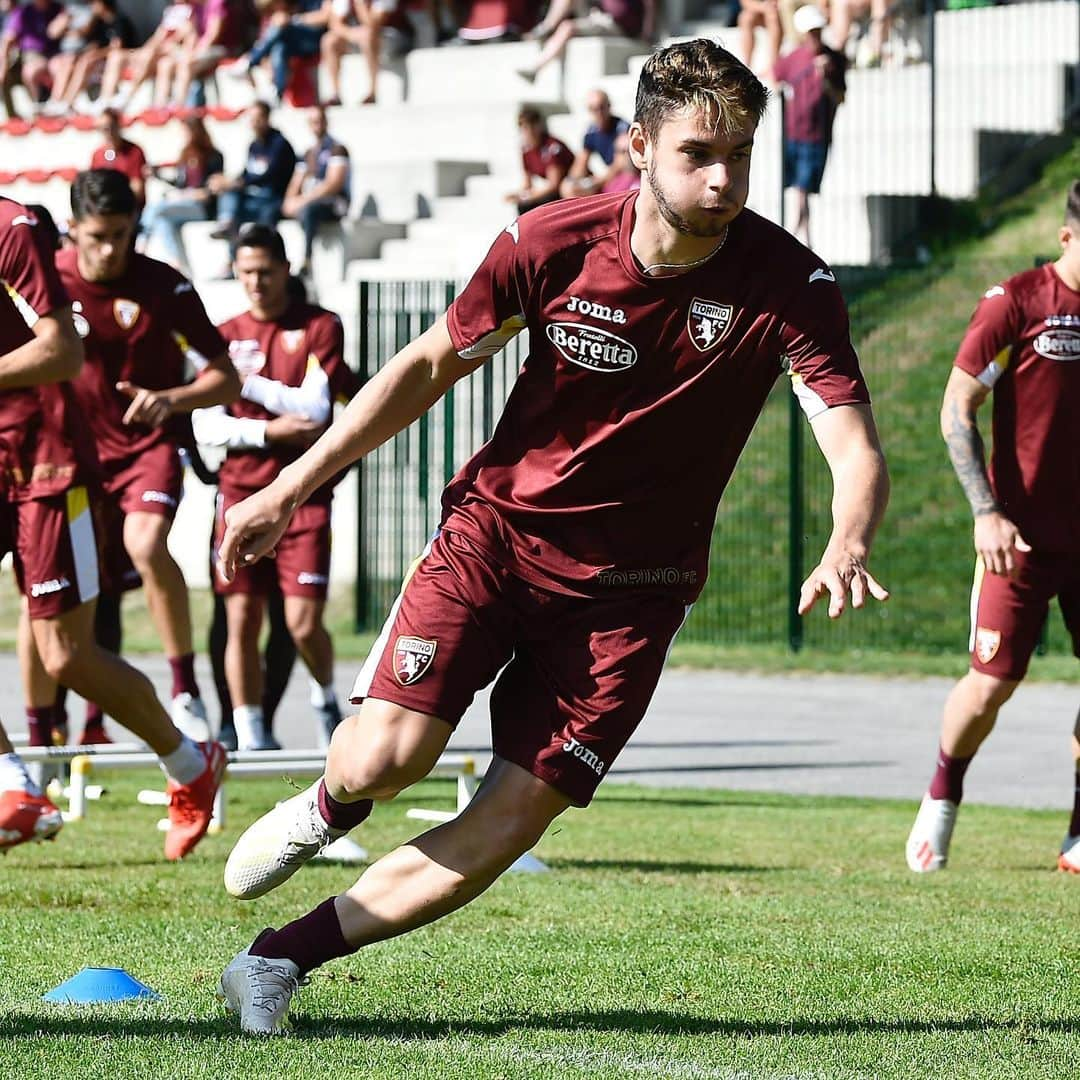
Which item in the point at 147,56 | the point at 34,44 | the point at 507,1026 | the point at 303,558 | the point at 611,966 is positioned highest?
the point at 34,44

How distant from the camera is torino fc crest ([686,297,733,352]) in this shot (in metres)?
5.26

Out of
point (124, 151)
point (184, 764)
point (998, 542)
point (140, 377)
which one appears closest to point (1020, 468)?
point (998, 542)

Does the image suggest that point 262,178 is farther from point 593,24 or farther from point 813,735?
point 813,735

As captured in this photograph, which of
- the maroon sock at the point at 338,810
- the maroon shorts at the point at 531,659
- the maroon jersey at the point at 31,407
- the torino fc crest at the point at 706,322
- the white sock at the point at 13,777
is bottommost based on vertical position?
the white sock at the point at 13,777

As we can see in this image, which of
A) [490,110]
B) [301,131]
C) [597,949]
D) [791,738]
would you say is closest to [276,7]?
[301,131]

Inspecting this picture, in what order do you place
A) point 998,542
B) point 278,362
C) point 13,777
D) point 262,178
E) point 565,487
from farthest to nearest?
point 262,178 → point 278,362 → point 998,542 → point 13,777 → point 565,487

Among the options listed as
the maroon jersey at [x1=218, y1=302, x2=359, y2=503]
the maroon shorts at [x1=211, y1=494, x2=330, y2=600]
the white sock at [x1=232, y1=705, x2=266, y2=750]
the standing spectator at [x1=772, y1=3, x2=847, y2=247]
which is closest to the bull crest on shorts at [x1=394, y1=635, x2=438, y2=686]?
the white sock at [x1=232, y1=705, x2=266, y2=750]

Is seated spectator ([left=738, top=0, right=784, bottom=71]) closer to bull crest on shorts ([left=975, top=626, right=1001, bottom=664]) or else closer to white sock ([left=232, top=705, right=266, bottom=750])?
white sock ([left=232, top=705, right=266, bottom=750])

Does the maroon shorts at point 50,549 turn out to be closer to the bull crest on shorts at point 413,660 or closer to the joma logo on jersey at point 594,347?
the bull crest on shorts at point 413,660

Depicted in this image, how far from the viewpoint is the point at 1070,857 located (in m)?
8.57

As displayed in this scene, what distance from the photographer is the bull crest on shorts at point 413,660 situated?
531 cm

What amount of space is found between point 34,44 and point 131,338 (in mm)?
22197

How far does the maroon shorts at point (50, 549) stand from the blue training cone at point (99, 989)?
227 cm

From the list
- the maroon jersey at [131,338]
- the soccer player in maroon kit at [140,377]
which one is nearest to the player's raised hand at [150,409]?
the soccer player in maroon kit at [140,377]
